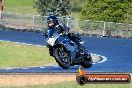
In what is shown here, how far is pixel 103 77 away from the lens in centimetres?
860

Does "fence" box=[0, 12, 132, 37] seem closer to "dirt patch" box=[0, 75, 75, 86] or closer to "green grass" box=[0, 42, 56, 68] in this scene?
"green grass" box=[0, 42, 56, 68]

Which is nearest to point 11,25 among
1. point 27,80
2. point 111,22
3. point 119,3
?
point 111,22

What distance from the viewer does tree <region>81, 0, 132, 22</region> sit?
53550mm

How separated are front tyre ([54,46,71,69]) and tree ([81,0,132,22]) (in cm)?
4000

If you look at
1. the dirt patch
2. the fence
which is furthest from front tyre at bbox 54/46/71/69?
the fence

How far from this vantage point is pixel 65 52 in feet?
29.7

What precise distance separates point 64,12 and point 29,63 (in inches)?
1359

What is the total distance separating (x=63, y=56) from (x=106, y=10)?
170 ft

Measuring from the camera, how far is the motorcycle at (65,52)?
338 inches

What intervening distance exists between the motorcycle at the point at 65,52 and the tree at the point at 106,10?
40.0m

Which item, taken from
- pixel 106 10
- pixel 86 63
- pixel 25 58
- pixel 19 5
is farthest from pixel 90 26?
pixel 19 5

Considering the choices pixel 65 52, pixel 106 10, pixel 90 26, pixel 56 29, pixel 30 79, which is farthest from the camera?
pixel 90 26

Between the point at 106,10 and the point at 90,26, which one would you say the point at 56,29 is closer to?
the point at 106,10

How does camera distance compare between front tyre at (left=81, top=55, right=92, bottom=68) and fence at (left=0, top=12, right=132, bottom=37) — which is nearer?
front tyre at (left=81, top=55, right=92, bottom=68)
